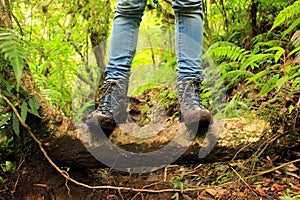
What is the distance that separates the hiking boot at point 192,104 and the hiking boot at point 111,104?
0.39m

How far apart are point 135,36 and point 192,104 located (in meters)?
0.60

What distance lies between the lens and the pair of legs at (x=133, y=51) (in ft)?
7.21

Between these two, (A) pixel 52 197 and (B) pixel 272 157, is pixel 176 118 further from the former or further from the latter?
(A) pixel 52 197

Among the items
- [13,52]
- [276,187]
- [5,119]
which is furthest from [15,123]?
[276,187]

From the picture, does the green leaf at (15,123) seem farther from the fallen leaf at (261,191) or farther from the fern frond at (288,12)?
the fern frond at (288,12)

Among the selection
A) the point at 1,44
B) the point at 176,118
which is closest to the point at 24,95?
the point at 1,44

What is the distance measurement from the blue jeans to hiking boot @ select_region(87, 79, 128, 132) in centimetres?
6

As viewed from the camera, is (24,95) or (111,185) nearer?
(24,95)

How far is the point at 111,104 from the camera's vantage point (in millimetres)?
2164

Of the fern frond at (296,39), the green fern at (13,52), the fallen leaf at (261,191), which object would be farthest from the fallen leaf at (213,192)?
the green fern at (13,52)

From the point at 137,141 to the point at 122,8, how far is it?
0.88 m

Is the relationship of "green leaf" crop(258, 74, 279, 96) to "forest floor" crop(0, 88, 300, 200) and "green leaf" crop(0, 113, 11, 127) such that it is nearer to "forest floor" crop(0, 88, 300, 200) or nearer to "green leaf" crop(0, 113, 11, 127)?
"forest floor" crop(0, 88, 300, 200)

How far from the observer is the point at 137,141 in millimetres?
2209

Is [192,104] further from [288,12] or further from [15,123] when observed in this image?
[288,12]
